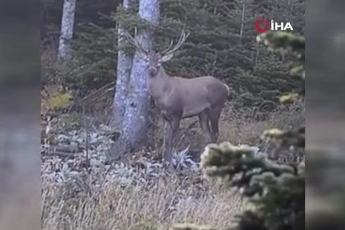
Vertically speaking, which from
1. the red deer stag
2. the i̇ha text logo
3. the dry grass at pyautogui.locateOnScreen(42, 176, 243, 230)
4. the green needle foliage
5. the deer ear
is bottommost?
the dry grass at pyautogui.locateOnScreen(42, 176, 243, 230)

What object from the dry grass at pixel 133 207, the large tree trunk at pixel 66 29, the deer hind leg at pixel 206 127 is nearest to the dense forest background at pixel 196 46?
the large tree trunk at pixel 66 29

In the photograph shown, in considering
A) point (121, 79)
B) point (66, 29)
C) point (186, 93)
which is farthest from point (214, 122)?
point (66, 29)

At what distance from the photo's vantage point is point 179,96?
2.85 m

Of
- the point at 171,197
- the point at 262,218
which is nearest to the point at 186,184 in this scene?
the point at 171,197

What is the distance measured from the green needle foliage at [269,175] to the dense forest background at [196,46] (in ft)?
0.23

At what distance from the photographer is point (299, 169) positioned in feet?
9.10

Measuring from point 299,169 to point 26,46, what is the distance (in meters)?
1.22

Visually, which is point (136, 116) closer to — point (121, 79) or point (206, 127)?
point (121, 79)

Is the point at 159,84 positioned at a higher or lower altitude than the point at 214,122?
higher

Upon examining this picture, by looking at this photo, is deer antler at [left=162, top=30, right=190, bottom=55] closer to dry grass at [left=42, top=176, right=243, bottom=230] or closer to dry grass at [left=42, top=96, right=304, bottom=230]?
dry grass at [left=42, top=96, right=304, bottom=230]

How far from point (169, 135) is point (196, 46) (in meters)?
0.39

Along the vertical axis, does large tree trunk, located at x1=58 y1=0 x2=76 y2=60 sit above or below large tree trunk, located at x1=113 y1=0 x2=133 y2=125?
above

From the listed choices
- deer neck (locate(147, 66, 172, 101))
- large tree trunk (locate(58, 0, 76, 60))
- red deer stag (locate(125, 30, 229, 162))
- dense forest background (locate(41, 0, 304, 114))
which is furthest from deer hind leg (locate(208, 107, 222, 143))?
large tree trunk (locate(58, 0, 76, 60))

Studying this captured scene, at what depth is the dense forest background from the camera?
2.78m
